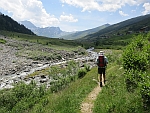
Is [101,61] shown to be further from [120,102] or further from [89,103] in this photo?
[120,102]

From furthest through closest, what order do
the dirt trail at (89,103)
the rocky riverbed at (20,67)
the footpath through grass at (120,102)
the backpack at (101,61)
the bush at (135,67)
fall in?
the rocky riverbed at (20,67) < the backpack at (101,61) < the dirt trail at (89,103) < the bush at (135,67) < the footpath through grass at (120,102)

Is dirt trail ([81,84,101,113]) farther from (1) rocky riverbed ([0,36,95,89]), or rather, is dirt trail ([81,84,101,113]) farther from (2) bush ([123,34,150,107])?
(1) rocky riverbed ([0,36,95,89])

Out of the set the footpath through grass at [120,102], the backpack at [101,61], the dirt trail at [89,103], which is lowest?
the dirt trail at [89,103]

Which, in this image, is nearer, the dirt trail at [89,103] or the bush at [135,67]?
the bush at [135,67]

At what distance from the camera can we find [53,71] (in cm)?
4709

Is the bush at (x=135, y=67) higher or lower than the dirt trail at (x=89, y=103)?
higher

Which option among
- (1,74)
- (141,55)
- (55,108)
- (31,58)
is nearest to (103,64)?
(141,55)

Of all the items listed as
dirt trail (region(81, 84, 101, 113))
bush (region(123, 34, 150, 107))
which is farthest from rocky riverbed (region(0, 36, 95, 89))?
bush (region(123, 34, 150, 107))

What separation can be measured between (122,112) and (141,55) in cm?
547

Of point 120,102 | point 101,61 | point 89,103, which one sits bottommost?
point 89,103

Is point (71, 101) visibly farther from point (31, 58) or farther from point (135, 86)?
point (31, 58)

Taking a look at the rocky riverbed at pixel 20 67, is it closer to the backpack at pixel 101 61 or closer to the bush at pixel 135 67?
the backpack at pixel 101 61

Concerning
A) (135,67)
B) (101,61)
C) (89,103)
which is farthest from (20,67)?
(135,67)

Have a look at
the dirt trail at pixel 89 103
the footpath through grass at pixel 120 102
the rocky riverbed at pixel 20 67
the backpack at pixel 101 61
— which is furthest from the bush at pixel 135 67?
the rocky riverbed at pixel 20 67
